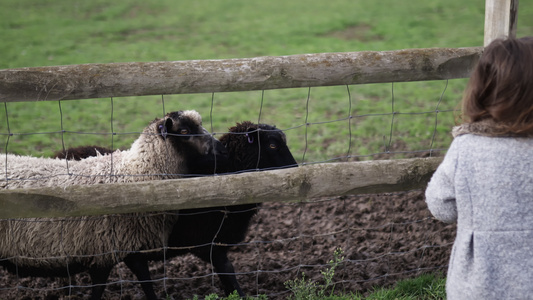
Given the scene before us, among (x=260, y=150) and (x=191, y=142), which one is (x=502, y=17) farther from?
(x=191, y=142)

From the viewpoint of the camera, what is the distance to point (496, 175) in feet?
7.40

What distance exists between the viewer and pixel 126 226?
412 centimetres

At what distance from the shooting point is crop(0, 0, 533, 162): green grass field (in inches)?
310

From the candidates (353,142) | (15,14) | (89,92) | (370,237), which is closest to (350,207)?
(370,237)

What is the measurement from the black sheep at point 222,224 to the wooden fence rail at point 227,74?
0.80m

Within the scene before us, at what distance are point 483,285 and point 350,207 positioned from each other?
140 inches

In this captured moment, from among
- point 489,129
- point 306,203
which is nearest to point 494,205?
point 489,129

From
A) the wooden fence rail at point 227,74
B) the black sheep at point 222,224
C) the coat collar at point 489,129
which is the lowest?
the black sheep at point 222,224

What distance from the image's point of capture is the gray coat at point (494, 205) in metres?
2.25

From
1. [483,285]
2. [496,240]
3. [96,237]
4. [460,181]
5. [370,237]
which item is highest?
[460,181]

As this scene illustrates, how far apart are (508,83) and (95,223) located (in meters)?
3.08

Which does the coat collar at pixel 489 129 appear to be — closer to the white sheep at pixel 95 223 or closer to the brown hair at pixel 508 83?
the brown hair at pixel 508 83

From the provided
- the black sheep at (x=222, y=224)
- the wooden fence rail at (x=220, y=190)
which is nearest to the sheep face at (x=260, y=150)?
the black sheep at (x=222, y=224)

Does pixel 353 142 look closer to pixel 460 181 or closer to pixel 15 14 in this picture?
pixel 460 181
